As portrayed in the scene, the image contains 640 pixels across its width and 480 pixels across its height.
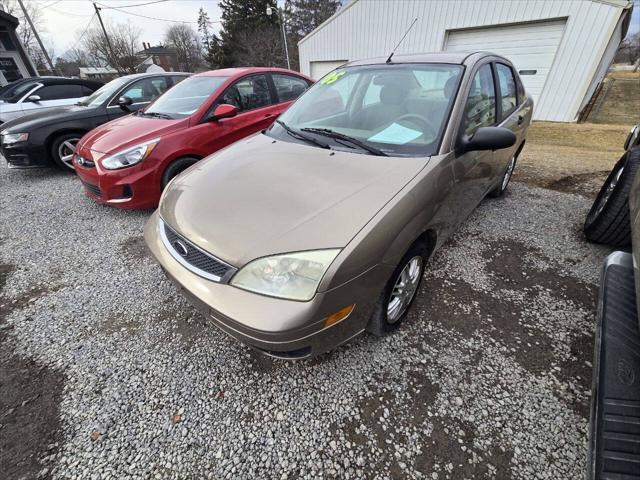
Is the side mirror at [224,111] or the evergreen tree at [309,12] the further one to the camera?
the evergreen tree at [309,12]

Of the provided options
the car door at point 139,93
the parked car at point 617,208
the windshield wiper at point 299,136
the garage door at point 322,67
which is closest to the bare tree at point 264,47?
the garage door at point 322,67

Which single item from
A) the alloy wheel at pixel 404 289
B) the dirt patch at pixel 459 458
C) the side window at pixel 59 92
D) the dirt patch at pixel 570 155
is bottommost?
the dirt patch at pixel 570 155

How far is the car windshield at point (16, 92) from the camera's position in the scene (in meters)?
6.39

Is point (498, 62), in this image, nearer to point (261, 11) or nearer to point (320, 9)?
point (261, 11)

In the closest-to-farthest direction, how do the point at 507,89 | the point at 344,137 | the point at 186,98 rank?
the point at 344,137
the point at 507,89
the point at 186,98

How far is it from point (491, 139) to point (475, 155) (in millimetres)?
332

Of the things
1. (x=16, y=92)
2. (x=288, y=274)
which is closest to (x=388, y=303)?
(x=288, y=274)

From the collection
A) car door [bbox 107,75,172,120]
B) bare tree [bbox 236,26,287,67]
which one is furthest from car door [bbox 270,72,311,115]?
bare tree [bbox 236,26,287,67]

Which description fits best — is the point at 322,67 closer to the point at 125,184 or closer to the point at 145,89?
the point at 145,89

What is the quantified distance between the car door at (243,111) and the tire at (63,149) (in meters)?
3.01

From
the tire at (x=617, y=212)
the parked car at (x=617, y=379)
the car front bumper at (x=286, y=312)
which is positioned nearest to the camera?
the parked car at (x=617, y=379)

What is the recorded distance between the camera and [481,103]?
2322 millimetres

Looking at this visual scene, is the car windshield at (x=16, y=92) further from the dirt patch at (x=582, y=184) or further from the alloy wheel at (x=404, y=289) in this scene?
the dirt patch at (x=582, y=184)

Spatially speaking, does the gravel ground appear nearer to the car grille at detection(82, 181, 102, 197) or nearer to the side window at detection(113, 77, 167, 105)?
the car grille at detection(82, 181, 102, 197)
